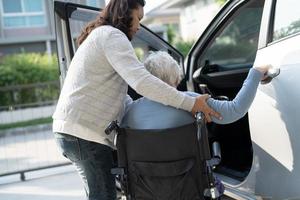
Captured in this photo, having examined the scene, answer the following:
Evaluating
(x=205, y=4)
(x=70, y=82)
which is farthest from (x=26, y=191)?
(x=205, y=4)

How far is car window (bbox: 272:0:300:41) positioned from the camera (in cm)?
229

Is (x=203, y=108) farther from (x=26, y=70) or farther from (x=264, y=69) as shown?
(x=26, y=70)

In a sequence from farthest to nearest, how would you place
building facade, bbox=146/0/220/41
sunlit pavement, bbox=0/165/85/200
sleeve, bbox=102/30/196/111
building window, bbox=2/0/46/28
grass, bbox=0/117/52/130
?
building window, bbox=2/0/46/28 < building facade, bbox=146/0/220/41 < grass, bbox=0/117/52/130 < sunlit pavement, bbox=0/165/85/200 < sleeve, bbox=102/30/196/111

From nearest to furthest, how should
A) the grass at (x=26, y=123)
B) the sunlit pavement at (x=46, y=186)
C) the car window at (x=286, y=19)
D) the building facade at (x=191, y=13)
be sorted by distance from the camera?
the car window at (x=286, y=19) < the sunlit pavement at (x=46, y=186) < the grass at (x=26, y=123) < the building facade at (x=191, y=13)

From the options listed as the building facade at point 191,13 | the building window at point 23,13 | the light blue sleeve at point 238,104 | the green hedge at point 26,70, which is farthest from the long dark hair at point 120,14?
the building window at point 23,13

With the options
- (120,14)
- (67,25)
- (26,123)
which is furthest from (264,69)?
(26,123)

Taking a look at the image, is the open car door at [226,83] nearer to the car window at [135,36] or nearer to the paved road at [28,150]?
the car window at [135,36]

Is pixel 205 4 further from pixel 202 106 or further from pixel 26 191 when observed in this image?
pixel 202 106

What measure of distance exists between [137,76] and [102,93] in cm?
25

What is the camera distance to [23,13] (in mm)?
21922

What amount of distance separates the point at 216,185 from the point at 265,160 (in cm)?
33

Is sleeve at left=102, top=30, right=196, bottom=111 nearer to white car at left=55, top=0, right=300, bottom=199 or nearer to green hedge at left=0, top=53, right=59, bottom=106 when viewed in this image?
white car at left=55, top=0, right=300, bottom=199

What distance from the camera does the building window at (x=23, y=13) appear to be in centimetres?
2153

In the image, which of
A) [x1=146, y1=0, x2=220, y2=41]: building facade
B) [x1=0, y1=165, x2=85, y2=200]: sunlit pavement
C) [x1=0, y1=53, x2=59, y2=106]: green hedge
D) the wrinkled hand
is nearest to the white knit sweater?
the wrinkled hand
